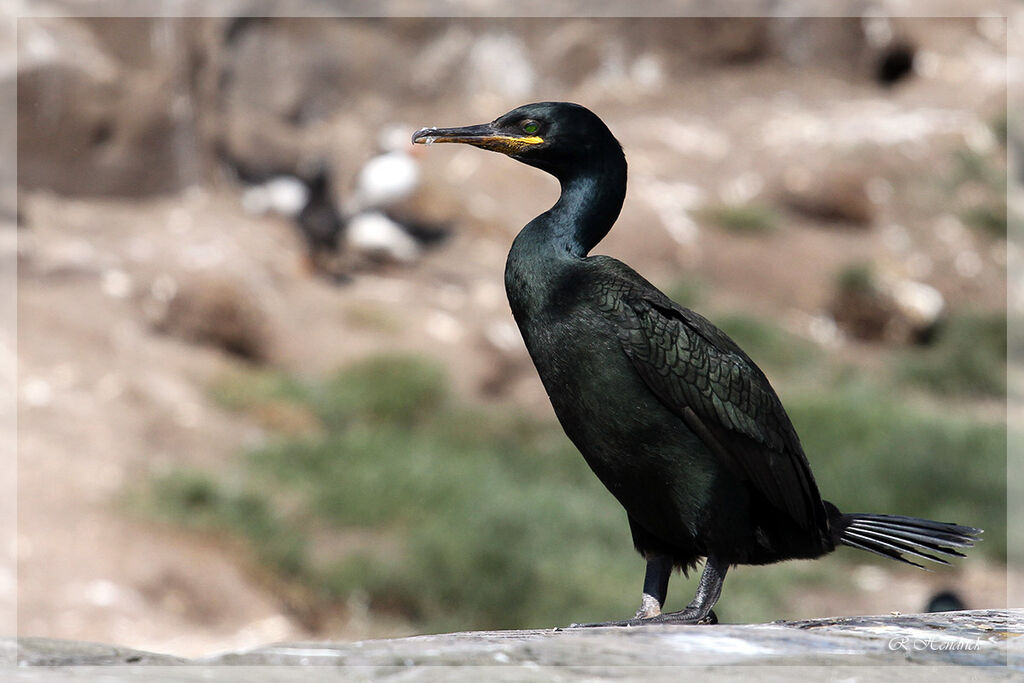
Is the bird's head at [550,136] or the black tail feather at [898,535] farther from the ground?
the bird's head at [550,136]

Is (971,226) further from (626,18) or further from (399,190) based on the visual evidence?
(399,190)

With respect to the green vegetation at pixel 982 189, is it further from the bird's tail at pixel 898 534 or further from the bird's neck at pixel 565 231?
the bird's neck at pixel 565 231

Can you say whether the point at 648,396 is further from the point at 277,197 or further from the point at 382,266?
the point at 277,197

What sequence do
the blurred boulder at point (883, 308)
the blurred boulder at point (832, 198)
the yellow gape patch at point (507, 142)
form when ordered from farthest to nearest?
1. the blurred boulder at point (832, 198)
2. the blurred boulder at point (883, 308)
3. the yellow gape patch at point (507, 142)

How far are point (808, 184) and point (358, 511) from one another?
8.28m

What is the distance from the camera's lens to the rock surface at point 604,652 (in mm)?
2479

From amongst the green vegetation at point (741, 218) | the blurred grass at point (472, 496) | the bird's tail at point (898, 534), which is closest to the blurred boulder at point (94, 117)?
the blurred grass at point (472, 496)

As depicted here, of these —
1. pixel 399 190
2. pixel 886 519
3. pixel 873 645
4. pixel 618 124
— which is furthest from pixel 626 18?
pixel 873 645

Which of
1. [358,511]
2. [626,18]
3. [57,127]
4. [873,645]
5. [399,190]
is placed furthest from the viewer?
[626,18]

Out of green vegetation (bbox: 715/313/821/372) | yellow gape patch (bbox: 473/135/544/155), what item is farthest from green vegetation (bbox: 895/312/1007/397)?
yellow gape patch (bbox: 473/135/544/155)

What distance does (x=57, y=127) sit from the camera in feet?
42.3

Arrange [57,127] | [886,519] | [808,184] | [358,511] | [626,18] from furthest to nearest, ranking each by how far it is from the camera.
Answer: [626,18], [808,184], [57,127], [358,511], [886,519]

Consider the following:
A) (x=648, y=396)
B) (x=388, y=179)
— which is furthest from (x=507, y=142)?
(x=388, y=179)

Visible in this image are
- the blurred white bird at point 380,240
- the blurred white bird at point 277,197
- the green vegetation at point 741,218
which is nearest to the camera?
the blurred white bird at point 380,240
